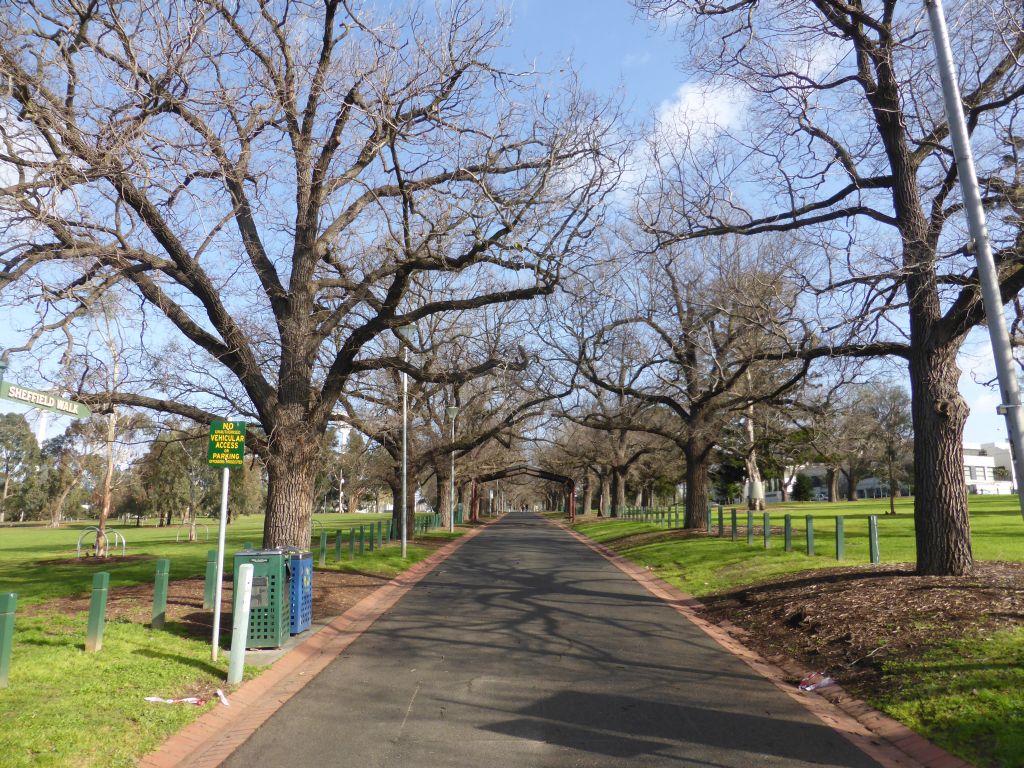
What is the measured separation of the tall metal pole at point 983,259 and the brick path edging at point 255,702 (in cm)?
689

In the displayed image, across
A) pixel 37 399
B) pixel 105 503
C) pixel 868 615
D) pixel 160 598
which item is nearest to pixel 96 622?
pixel 160 598

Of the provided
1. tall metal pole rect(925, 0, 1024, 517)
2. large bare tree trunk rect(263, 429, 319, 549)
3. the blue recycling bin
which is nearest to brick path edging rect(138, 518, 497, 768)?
the blue recycling bin

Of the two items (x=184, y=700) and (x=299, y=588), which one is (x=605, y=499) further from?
(x=184, y=700)

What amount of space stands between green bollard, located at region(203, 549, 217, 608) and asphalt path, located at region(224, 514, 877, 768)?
2327 mm

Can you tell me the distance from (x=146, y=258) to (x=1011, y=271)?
1303cm

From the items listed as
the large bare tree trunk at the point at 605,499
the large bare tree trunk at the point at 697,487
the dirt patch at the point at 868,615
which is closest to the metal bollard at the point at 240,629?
the dirt patch at the point at 868,615

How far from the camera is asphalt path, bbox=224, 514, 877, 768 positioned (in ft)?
19.3

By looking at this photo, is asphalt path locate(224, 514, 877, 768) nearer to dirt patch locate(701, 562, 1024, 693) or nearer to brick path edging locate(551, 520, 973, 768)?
brick path edging locate(551, 520, 973, 768)

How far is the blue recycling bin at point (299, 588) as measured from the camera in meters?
10.2

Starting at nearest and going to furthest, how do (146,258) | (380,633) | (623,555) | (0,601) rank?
(0,601), (380,633), (146,258), (623,555)

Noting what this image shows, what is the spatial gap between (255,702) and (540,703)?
9.17 ft

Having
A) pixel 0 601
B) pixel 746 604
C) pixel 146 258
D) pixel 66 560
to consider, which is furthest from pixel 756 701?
pixel 66 560

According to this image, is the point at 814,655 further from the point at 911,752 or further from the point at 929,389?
the point at 929,389

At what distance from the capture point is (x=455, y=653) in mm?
9516
